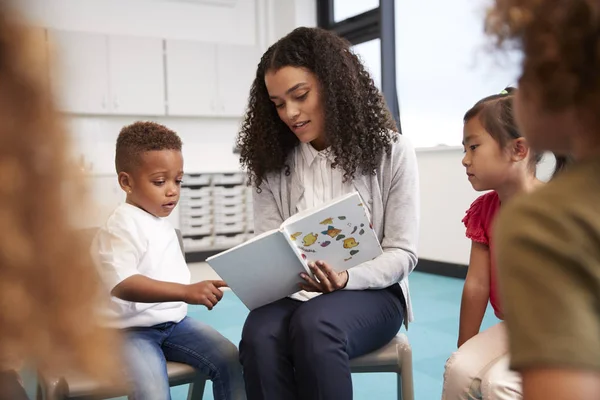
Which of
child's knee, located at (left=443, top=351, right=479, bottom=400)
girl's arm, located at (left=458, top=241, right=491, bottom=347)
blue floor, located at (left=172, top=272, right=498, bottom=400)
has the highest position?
girl's arm, located at (left=458, top=241, right=491, bottom=347)

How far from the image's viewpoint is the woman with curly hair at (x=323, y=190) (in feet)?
3.63

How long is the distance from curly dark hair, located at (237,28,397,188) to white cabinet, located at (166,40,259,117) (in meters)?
3.24

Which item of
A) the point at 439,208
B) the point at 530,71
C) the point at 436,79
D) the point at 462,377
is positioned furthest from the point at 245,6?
the point at 530,71

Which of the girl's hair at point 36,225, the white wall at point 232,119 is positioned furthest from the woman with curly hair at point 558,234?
the white wall at point 232,119

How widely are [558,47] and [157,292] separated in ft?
3.01

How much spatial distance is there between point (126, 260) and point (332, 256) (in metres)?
0.43

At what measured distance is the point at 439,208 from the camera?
382 cm

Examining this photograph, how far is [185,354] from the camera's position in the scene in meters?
1.20

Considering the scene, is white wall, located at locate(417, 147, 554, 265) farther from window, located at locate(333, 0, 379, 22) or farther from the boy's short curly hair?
the boy's short curly hair

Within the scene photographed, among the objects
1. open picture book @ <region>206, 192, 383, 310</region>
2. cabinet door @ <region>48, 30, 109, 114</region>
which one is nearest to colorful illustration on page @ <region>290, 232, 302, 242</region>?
open picture book @ <region>206, 192, 383, 310</region>

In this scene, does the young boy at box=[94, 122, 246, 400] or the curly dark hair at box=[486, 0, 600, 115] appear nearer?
the curly dark hair at box=[486, 0, 600, 115]

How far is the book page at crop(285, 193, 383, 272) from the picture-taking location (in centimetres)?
112

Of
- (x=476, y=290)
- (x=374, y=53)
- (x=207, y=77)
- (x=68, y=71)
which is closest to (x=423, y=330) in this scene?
(x=476, y=290)

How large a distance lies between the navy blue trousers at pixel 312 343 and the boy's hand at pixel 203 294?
3.6 inches
